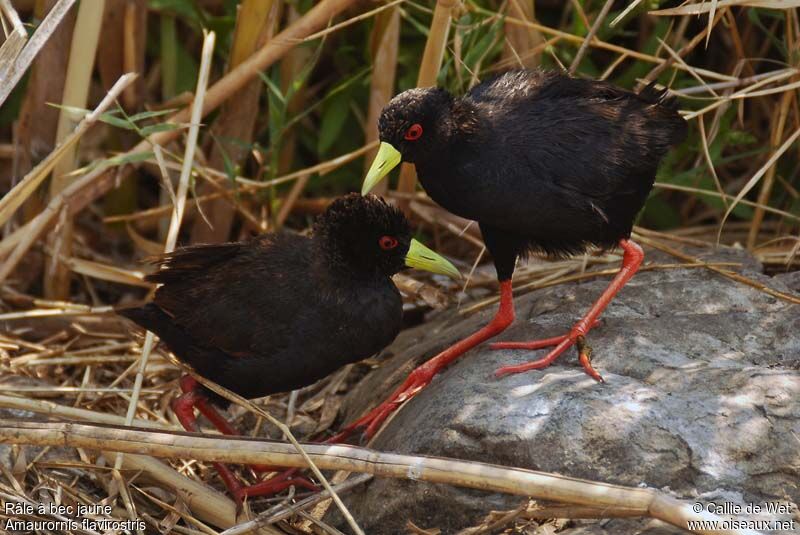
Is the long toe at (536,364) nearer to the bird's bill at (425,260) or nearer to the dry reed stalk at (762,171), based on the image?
the bird's bill at (425,260)

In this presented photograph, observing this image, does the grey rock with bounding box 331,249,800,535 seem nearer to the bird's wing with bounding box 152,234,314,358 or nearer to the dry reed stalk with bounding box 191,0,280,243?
the bird's wing with bounding box 152,234,314,358

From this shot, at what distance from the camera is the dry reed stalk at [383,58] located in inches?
201

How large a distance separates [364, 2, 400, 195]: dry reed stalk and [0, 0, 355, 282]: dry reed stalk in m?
0.38

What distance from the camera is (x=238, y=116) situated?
17.6ft

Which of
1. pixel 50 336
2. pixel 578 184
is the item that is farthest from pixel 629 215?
pixel 50 336

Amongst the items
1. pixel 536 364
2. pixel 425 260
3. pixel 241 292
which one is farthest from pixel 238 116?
pixel 536 364

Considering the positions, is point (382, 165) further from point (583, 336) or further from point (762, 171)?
point (762, 171)

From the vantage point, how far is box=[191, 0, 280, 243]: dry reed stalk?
16.3ft

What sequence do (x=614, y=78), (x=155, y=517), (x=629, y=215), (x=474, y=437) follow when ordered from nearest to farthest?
(x=474, y=437)
(x=155, y=517)
(x=629, y=215)
(x=614, y=78)

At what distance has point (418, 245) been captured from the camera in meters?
4.33

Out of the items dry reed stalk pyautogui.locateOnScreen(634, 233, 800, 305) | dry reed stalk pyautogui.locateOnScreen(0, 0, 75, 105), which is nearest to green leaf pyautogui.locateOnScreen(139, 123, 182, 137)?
dry reed stalk pyautogui.locateOnScreen(0, 0, 75, 105)

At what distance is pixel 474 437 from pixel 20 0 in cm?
428

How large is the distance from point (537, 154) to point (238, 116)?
6.27 feet

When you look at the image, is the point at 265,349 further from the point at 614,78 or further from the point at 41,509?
the point at 614,78
